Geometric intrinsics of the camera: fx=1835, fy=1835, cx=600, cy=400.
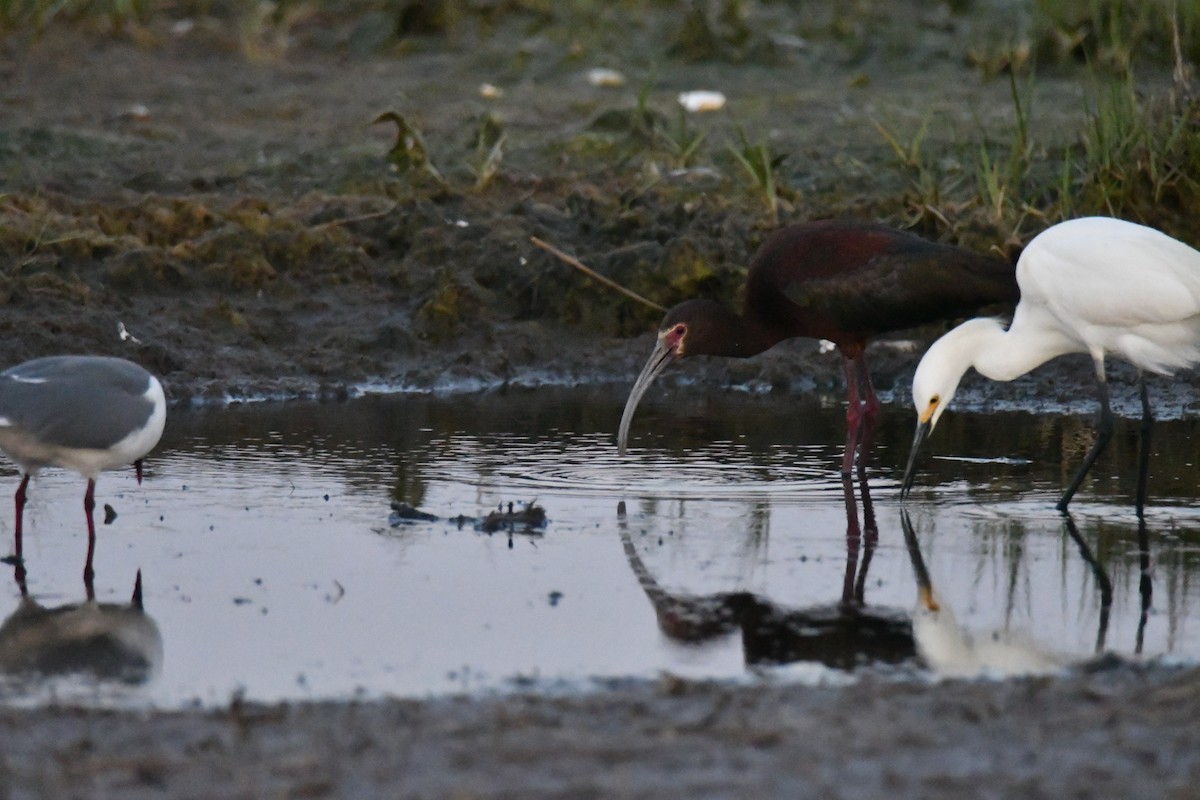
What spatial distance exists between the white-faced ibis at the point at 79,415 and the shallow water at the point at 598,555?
0.97 ft

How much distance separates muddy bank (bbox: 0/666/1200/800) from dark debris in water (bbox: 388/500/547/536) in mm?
2062

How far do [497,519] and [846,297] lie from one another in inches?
84.5

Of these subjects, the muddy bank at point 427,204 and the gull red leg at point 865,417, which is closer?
the gull red leg at point 865,417

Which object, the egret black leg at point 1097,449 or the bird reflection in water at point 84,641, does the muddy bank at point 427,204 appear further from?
the bird reflection in water at point 84,641

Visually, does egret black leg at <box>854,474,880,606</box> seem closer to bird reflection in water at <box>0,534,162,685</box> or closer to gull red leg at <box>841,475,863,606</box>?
gull red leg at <box>841,475,863,606</box>

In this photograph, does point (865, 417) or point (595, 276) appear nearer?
point (865, 417)

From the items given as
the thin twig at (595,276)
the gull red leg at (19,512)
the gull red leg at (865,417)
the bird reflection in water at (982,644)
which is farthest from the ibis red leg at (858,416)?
the gull red leg at (19,512)

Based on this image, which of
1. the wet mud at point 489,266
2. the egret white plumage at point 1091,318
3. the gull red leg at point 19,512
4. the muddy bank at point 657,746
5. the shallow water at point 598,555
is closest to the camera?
the muddy bank at point 657,746

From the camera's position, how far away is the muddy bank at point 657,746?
3895 millimetres

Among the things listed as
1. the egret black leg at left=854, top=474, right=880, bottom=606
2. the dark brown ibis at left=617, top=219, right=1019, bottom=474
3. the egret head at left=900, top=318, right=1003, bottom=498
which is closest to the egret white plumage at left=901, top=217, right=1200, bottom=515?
the egret head at left=900, top=318, right=1003, bottom=498

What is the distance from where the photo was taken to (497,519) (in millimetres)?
6668

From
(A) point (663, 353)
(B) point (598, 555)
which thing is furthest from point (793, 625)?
(A) point (663, 353)

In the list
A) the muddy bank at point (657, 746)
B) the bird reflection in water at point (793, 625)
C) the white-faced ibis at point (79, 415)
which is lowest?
the muddy bank at point (657, 746)

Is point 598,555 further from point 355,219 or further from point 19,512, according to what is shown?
point 355,219
